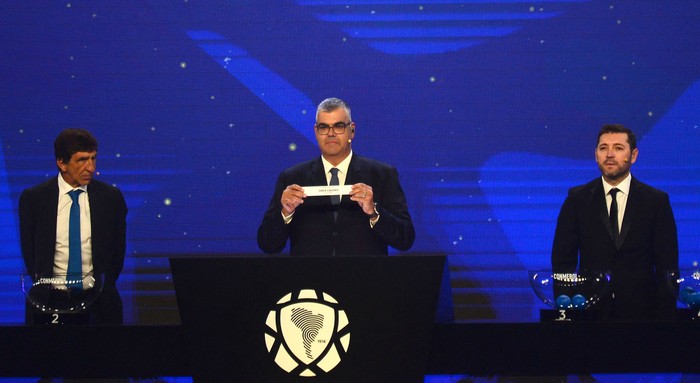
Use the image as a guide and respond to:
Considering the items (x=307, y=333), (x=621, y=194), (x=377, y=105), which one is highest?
(x=377, y=105)

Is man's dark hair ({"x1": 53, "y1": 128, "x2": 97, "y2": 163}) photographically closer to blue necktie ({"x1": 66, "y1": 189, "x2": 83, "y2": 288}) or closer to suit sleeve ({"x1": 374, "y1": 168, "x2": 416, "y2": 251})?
blue necktie ({"x1": 66, "y1": 189, "x2": 83, "y2": 288})

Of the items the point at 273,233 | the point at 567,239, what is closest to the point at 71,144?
the point at 273,233

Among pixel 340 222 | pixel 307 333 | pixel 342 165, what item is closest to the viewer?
pixel 307 333

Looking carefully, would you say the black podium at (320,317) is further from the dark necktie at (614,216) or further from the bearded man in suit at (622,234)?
the dark necktie at (614,216)

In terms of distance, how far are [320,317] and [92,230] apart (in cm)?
148

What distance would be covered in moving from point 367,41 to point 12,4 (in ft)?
7.08

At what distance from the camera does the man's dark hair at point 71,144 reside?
3621 mm

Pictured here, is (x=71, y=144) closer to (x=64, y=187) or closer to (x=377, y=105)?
(x=64, y=187)

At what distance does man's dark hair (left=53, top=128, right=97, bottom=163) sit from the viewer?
3.62 meters

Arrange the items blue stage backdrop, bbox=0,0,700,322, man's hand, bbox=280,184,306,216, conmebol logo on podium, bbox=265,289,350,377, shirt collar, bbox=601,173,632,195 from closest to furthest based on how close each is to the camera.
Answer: conmebol logo on podium, bbox=265,289,350,377, man's hand, bbox=280,184,306,216, shirt collar, bbox=601,173,632,195, blue stage backdrop, bbox=0,0,700,322

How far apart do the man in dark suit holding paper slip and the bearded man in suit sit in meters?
0.75

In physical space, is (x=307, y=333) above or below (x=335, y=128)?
below

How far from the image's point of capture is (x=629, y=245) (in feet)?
11.9

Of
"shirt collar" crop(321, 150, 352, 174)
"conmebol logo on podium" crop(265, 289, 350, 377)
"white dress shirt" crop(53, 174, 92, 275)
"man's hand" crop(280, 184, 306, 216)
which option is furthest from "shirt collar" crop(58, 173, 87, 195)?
"conmebol logo on podium" crop(265, 289, 350, 377)
